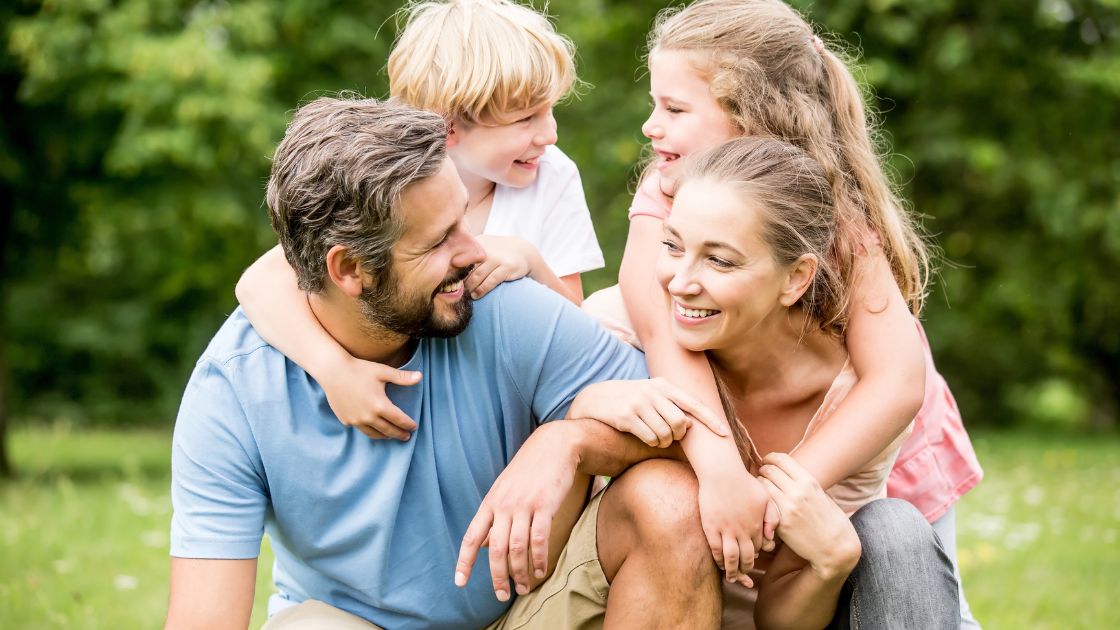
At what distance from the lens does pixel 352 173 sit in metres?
2.53

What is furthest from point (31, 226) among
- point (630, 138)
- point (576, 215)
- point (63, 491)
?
point (576, 215)

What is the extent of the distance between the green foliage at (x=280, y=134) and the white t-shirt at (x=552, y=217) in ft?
7.56

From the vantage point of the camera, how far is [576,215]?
139 inches

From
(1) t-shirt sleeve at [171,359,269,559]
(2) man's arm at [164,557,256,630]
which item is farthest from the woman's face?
(2) man's arm at [164,557,256,630]

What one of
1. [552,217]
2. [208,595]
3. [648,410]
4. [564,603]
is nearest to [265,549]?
[552,217]

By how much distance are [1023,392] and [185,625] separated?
16.2m

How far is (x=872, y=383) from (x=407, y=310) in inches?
42.0

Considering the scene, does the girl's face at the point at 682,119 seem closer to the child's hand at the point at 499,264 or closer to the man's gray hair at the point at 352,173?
the child's hand at the point at 499,264

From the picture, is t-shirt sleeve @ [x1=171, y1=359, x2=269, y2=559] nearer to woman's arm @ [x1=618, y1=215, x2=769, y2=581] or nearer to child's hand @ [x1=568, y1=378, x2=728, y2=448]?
child's hand @ [x1=568, y1=378, x2=728, y2=448]

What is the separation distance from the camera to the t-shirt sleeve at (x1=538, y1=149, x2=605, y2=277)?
11.4ft

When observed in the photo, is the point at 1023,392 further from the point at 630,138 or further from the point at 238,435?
the point at 238,435

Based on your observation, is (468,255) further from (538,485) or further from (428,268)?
(538,485)

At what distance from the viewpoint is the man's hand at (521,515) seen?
2.43 metres

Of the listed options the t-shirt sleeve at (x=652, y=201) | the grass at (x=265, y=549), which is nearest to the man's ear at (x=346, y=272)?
the t-shirt sleeve at (x=652, y=201)
